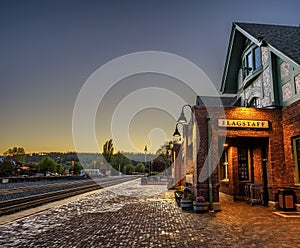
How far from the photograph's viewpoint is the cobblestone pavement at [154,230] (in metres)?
5.70

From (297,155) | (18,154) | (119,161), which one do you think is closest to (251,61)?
(297,155)

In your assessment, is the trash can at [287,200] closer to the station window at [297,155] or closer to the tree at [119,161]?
the station window at [297,155]

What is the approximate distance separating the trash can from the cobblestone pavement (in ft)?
2.79

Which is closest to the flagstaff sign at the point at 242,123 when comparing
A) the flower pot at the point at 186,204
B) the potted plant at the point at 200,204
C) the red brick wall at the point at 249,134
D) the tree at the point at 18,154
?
the red brick wall at the point at 249,134

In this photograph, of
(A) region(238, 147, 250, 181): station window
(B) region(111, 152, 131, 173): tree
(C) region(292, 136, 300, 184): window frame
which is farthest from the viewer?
(B) region(111, 152, 131, 173): tree

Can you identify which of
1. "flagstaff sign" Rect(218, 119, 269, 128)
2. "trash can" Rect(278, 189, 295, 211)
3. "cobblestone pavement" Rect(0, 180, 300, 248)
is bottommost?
"cobblestone pavement" Rect(0, 180, 300, 248)

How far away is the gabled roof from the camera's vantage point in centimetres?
1126

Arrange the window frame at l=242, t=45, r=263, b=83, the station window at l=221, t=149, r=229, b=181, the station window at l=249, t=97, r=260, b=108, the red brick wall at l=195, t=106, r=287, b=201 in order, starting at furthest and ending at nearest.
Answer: the station window at l=221, t=149, r=229, b=181 → the station window at l=249, t=97, r=260, b=108 → the window frame at l=242, t=45, r=263, b=83 → the red brick wall at l=195, t=106, r=287, b=201

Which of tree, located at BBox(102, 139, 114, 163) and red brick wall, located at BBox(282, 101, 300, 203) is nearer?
red brick wall, located at BBox(282, 101, 300, 203)

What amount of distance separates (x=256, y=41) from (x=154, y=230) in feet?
34.9

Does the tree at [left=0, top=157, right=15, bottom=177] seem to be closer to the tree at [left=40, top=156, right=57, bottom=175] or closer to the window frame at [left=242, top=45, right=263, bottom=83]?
the tree at [left=40, top=156, right=57, bottom=175]

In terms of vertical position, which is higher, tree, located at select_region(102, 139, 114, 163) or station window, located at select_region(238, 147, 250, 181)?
tree, located at select_region(102, 139, 114, 163)

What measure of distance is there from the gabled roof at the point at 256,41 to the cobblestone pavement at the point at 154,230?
6.30 metres

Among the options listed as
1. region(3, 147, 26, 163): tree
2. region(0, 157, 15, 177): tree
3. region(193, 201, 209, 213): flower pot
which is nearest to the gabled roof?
region(193, 201, 209, 213): flower pot
